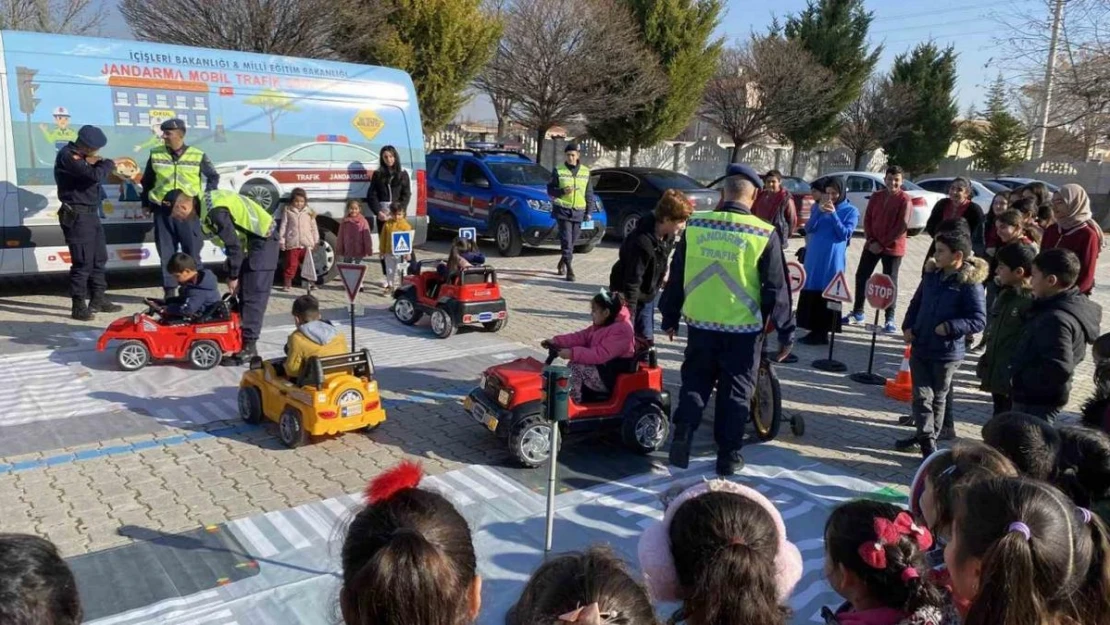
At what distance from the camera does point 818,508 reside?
5.20 metres

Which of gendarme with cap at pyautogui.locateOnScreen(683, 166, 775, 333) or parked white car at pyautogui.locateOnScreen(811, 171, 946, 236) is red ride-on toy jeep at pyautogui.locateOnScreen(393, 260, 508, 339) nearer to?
gendarme with cap at pyautogui.locateOnScreen(683, 166, 775, 333)

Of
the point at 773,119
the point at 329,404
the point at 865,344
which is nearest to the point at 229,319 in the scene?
the point at 329,404

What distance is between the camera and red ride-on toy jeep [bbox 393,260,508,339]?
8.89 metres

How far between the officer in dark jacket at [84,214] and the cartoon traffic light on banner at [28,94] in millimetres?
496

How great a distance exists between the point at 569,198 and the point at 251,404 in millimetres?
6990

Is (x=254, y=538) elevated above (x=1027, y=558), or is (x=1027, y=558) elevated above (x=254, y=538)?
(x=1027, y=558)

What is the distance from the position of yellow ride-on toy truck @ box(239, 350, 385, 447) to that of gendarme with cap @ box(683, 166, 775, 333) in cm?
236

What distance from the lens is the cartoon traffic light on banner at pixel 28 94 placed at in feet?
29.1

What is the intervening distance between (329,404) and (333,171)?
6588 mm

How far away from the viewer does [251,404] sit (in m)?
6.16

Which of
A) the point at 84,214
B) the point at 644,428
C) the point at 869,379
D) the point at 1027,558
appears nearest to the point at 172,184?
the point at 84,214

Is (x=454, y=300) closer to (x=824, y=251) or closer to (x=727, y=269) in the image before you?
(x=824, y=251)

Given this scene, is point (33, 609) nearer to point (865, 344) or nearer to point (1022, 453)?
point (1022, 453)

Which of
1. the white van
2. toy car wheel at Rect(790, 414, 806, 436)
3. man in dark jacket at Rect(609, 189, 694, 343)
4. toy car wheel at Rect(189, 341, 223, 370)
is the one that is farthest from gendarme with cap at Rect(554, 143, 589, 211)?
toy car wheel at Rect(790, 414, 806, 436)
